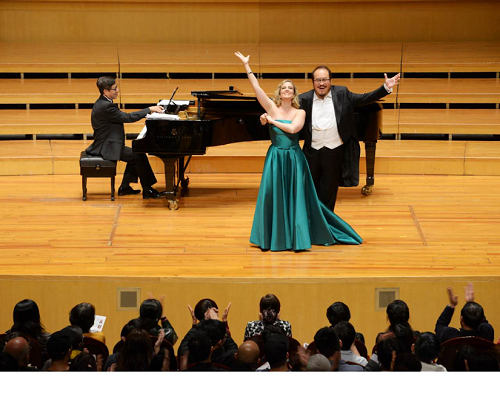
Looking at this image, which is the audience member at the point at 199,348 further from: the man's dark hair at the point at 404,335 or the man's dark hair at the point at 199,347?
the man's dark hair at the point at 404,335

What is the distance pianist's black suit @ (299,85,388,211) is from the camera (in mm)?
3932

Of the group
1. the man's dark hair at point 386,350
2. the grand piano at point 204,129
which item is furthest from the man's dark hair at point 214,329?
the grand piano at point 204,129

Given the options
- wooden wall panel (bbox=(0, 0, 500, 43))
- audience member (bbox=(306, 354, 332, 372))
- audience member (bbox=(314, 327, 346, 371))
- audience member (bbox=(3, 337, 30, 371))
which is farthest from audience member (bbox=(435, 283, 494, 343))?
wooden wall panel (bbox=(0, 0, 500, 43))

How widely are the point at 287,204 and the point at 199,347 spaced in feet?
5.14

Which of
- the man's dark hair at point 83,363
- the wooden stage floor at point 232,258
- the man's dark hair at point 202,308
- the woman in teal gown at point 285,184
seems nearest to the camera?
the man's dark hair at point 83,363

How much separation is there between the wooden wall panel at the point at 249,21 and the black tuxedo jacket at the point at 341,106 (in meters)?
3.66

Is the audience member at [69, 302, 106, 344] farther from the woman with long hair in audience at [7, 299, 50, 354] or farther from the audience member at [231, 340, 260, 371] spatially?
the audience member at [231, 340, 260, 371]

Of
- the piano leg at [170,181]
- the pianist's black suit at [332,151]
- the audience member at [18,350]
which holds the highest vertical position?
the pianist's black suit at [332,151]

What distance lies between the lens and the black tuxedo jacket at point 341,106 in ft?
12.7

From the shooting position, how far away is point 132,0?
24.2 ft

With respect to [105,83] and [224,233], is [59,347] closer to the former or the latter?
[224,233]
